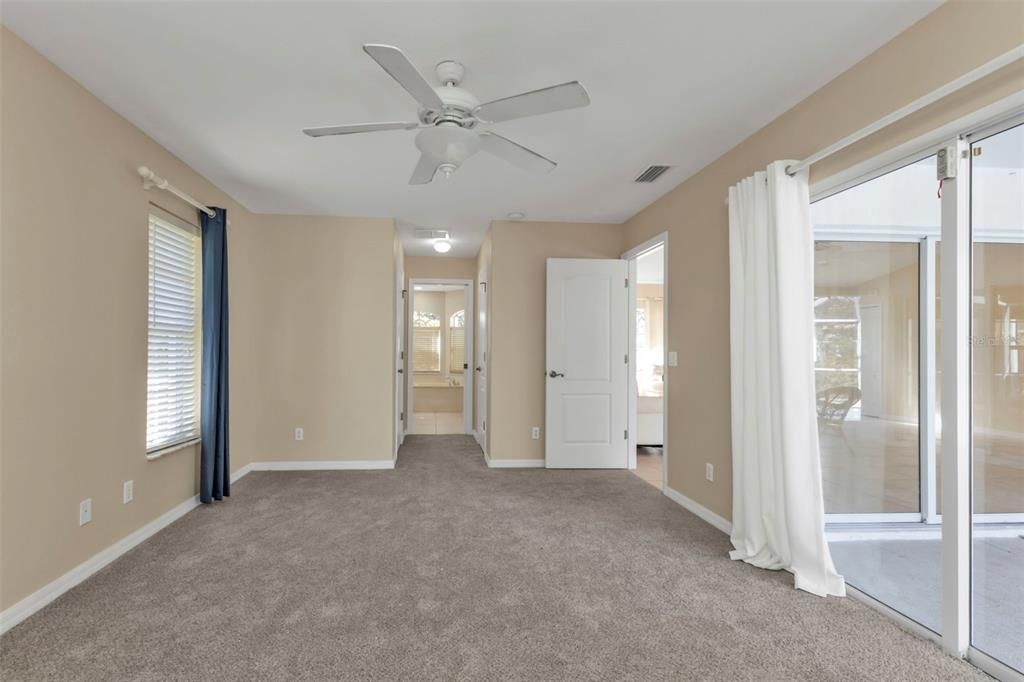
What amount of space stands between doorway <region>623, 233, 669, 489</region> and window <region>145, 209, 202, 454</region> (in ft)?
12.1

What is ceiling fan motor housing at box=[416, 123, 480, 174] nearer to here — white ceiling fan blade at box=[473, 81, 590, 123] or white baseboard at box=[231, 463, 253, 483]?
white ceiling fan blade at box=[473, 81, 590, 123]

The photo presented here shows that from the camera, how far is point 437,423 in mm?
8609

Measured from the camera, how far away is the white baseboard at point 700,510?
3.45 m

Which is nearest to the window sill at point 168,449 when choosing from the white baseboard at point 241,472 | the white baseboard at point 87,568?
the white baseboard at point 87,568

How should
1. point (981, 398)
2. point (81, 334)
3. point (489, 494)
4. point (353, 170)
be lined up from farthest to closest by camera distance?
point (489, 494), point (353, 170), point (81, 334), point (981, 398)

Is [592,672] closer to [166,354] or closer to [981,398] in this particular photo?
[981,398]

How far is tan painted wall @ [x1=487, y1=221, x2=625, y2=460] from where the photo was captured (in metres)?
5.38

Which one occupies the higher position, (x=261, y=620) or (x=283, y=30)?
(x=283, y=30)

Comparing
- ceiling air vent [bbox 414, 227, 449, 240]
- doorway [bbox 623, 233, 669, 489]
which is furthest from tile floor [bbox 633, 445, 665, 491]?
ceiling air vent [bbox 414, 227, 449, 240]

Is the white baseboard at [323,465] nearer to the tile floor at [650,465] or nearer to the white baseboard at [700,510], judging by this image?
the tile floor at [650,465]

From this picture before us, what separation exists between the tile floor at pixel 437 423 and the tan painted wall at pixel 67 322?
14.9 ft

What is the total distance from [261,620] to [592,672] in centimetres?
142

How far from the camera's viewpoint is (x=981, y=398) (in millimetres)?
2018

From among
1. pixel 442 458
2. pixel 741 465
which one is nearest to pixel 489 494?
pixel 442 458
